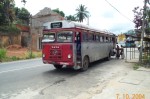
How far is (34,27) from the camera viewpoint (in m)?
46.5

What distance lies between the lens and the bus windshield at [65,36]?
12.5m

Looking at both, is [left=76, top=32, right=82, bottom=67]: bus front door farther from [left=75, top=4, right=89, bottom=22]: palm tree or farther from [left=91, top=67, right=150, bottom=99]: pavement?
[left=75, top=4, right=89, bottom=22]: palm tree

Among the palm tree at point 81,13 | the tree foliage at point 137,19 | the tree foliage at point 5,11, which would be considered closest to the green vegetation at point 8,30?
the tree foliage at point 5,11

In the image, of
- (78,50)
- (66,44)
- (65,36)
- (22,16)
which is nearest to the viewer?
(66,44)

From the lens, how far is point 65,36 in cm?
1268

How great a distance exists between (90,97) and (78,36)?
6.04m

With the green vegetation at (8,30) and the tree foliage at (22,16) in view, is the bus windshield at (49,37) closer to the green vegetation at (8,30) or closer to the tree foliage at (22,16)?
the green vegetation at (8,30)

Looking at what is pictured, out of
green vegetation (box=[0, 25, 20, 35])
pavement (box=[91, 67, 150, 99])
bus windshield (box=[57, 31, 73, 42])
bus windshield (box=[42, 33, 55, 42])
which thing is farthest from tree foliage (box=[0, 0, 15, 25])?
pavement (box=[91, 67, 150, 99])

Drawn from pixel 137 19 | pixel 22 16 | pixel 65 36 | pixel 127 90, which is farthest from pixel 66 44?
pixel 22 16

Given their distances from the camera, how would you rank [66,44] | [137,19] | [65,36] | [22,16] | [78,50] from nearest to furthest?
[66,44]
[65,36]
[78,50]
[137,19]
[22,16]

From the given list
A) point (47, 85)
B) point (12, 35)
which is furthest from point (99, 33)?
point (12, 35)

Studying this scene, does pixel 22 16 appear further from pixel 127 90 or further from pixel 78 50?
pixel 127 90

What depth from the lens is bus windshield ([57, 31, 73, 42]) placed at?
41.1 ft

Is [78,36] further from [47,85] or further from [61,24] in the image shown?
[47,85]
